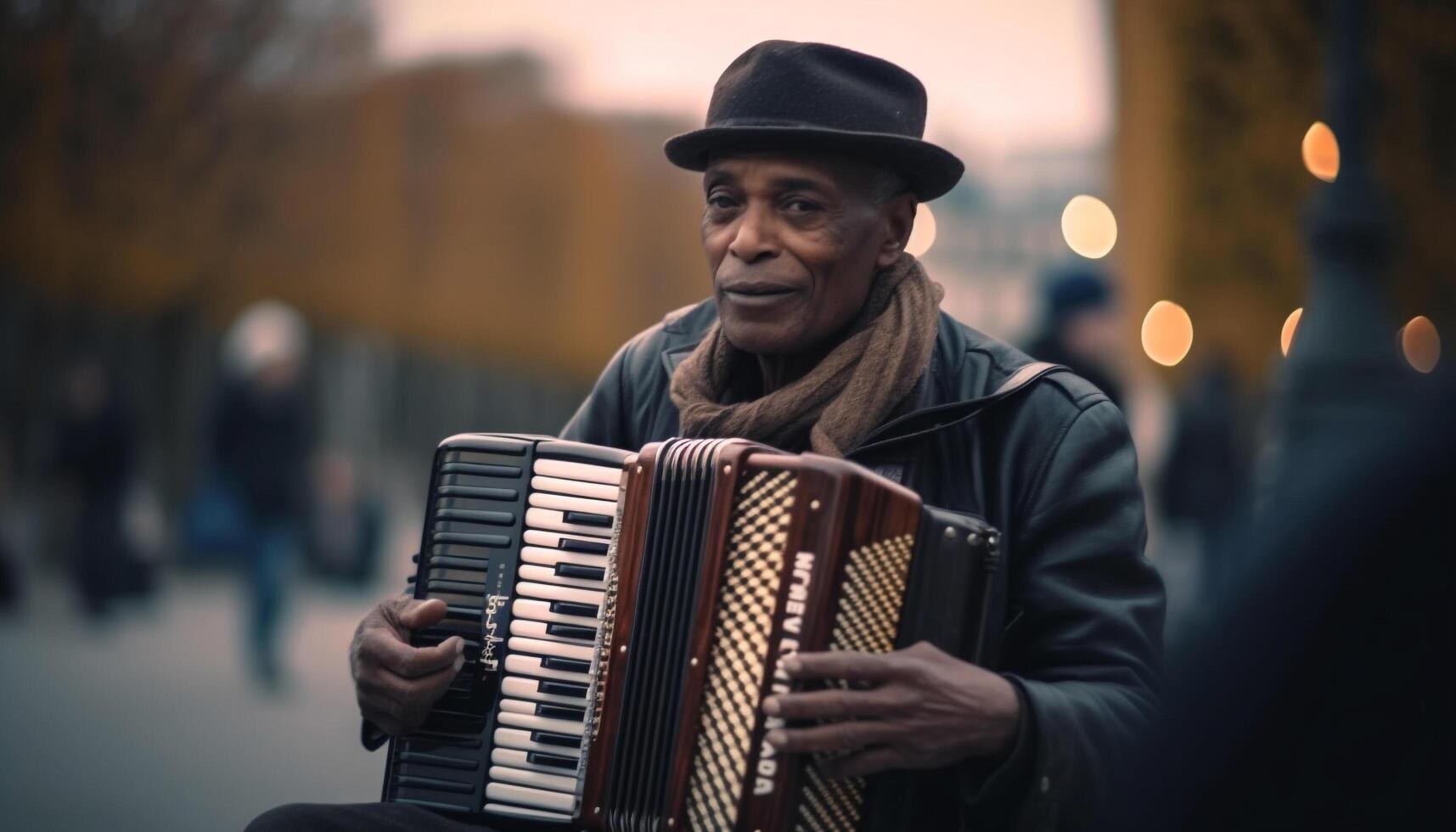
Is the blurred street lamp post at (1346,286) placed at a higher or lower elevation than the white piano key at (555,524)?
higher

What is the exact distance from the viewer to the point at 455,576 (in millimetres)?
2863

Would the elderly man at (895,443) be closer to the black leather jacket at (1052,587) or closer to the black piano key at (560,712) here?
the black leather jacket at (1052,587)

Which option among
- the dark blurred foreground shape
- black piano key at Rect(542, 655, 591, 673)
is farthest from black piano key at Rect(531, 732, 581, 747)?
the dark blurred foreground shape

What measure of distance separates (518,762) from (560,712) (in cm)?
11

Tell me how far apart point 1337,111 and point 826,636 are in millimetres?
5603

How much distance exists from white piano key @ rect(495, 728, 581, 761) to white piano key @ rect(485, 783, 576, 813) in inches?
2.4

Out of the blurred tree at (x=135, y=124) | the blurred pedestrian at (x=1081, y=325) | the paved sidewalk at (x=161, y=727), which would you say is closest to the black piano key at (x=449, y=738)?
the paved sidewalk at (x=161, y=727)

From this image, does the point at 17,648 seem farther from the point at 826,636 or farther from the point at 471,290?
the point at 471,290

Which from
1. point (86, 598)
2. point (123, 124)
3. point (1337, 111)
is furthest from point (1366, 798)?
point (123, 124)

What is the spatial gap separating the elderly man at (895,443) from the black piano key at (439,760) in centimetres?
6

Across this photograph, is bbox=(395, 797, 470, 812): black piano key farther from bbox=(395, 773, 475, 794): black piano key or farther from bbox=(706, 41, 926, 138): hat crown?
bbox=(706, 41, 926, 138): hat crown

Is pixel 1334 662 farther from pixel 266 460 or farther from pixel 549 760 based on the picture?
pixel 266 460

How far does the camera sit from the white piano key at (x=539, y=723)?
8.93 feet

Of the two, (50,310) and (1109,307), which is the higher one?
(1109,307)
